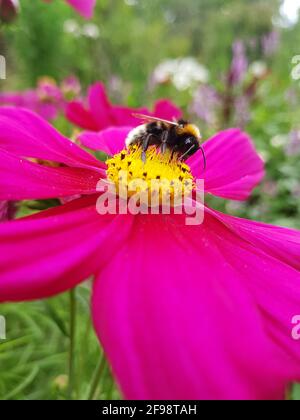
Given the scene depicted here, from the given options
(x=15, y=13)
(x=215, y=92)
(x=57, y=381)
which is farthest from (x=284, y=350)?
(x=215, y=92)

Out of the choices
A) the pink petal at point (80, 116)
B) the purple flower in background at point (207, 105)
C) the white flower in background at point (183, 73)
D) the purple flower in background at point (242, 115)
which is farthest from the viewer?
the white flower in background at point (183, 73)

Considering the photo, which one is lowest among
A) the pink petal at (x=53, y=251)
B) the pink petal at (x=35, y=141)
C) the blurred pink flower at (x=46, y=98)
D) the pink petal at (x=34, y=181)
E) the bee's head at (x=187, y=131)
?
the pink petal at (x=53, y=251)

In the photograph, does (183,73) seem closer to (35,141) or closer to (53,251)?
(35,141)

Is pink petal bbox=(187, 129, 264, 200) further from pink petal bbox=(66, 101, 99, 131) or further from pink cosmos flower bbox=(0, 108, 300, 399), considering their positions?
pink petal bbox=(66, 101, 99, 131)

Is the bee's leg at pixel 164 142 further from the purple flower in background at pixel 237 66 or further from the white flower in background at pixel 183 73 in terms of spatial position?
the white flower in background at pixel 183 73

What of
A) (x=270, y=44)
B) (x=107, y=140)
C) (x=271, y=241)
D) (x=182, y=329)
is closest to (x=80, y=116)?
(x=107, y=140)

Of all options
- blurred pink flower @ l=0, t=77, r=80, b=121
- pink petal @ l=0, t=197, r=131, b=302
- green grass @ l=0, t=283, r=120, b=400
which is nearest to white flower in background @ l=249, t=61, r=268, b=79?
blurred pink flower @ l=0, t=77, r=80, b=121

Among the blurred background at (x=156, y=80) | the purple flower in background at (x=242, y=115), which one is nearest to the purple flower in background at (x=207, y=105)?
the blurred background at (x=156, y=80)

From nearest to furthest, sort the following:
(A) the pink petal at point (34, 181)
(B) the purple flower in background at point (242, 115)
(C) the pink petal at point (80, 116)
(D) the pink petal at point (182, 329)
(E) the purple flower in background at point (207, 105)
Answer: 1. (D) the pink petal at point (182, 329)
2. (A) the pink petal at point (34, 181)
3. (C) the pink petal at point (80, 116)
4. (B) the purple flower in background at point (242, 115)
5. (E) the purple flower in background at point (207, 105)

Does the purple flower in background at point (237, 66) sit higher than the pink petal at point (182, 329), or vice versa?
the purple flower in background at point (237, 66)
